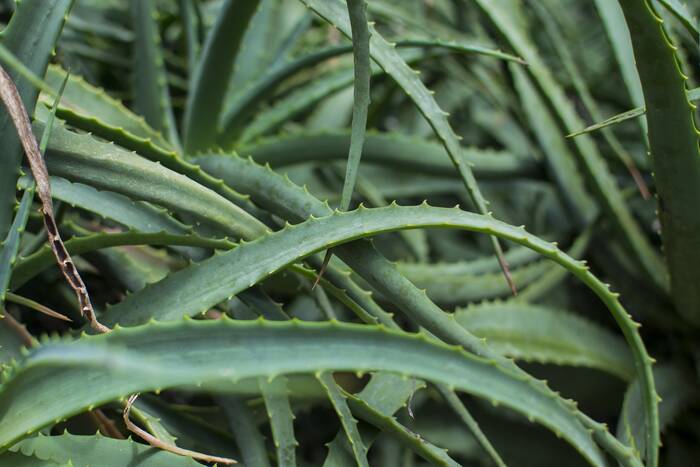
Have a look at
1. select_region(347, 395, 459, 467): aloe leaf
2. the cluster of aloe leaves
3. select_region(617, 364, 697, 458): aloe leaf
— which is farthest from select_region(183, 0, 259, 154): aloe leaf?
select_region(617, 364, 697, 458): aloe leaf

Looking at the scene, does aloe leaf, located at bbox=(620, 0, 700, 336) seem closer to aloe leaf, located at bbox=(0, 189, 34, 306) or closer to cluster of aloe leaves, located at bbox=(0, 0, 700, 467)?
cluster of aloe leaves, located at bbox=(0, 0, 700, 467)

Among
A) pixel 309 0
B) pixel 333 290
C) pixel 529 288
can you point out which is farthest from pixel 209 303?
pixel 529 288

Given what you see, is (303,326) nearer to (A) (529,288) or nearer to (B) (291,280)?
(B) (291,280)

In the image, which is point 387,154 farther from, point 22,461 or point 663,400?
point 22,461

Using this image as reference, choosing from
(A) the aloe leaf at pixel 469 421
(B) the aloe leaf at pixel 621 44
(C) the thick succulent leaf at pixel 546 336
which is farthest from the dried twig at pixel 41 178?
(B) the aloe leaf at pixel 621 44

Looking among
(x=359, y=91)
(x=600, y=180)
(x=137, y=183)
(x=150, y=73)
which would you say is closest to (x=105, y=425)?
(x=137, y=183)

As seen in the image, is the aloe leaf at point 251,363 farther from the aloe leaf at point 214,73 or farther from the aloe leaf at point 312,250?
the aloe leaf at point 214,73
